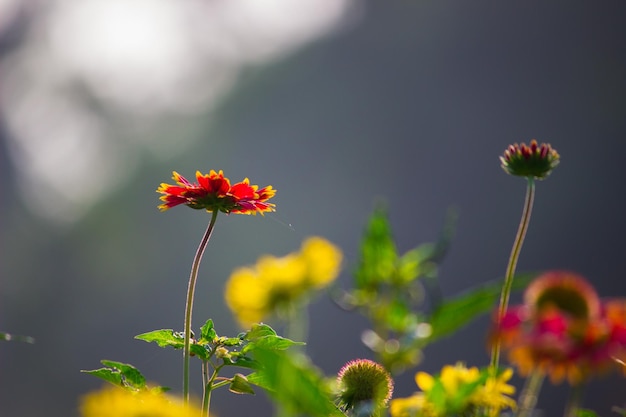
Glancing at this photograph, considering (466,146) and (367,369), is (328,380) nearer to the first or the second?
(367,369)

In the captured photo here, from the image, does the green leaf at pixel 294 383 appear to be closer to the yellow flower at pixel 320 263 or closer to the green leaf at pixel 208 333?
the yellow flower at pixel 320 263

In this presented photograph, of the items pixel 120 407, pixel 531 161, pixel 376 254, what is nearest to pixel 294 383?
pixel 120 407

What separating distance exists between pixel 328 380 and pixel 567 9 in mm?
5338

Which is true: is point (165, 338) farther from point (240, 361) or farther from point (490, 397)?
point (490, 397)

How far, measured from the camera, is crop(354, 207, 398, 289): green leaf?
1.57 ft

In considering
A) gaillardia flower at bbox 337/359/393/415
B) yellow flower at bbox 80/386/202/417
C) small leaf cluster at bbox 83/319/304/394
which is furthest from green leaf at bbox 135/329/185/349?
yellow flower at bbox 80/386/202/417

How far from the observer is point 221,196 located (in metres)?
0.57

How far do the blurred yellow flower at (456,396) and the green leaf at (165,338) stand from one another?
16cm

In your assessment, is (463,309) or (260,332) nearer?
(463,309)

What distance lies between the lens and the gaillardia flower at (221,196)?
1.87ft

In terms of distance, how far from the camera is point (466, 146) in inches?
204

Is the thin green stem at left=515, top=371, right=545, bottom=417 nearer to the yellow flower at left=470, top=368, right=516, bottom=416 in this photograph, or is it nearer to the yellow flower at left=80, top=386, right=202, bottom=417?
the yellow flower at left=470, top=368, right=516, bottom=416

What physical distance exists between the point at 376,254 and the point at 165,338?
16cm

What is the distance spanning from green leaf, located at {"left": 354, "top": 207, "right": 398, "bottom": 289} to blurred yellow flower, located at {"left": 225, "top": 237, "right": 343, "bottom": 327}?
0.07 m
